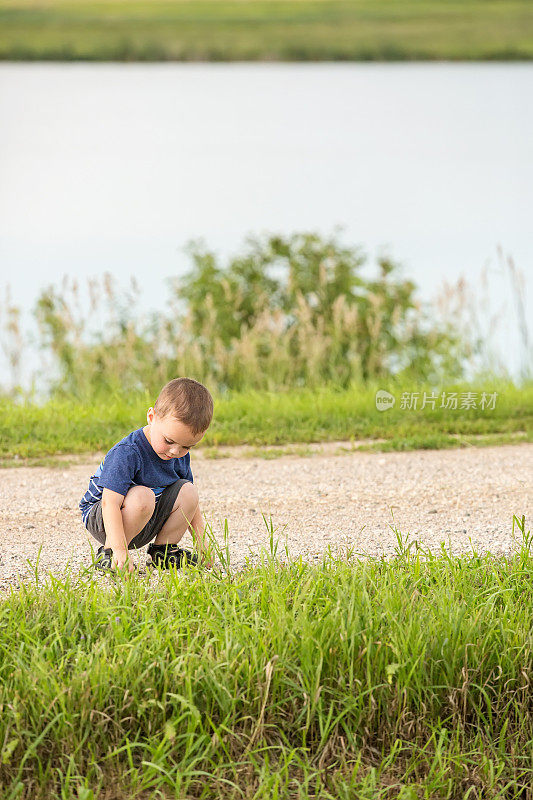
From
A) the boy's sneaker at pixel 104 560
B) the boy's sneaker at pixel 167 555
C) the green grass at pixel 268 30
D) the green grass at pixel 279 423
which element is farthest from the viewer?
the green grass at pixel 268 30

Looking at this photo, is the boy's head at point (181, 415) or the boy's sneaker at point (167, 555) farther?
the boy's sneaker at point (167, 555)

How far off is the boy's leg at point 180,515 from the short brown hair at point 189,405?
37cm

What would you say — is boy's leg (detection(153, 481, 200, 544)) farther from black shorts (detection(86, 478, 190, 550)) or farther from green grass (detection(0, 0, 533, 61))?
green grass (detection(0, 0, 533, 61))

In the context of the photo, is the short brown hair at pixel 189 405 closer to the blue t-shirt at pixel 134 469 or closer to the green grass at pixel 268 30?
the blue t-shirt at pixel 134 469

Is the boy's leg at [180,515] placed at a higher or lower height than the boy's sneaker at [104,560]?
higher

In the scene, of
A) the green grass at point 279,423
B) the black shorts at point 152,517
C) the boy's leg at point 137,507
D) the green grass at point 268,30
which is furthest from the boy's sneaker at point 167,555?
the green grass at point 268,30

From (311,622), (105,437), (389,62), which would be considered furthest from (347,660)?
(389,62)

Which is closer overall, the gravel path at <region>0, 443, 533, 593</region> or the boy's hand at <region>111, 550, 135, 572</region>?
the boy's hand at <region>111, 550, 135, 572</region>

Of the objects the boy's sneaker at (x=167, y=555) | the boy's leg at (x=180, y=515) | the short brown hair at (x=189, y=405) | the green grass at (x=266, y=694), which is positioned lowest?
the green grass at (x=266, y=694)

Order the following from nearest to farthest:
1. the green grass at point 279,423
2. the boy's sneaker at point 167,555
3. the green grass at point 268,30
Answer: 1. the boy's sneaker at point 167,555
2. the green grass at point 279,423
3. the green grass at point 268,30

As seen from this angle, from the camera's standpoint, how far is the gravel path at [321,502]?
14.4 ft

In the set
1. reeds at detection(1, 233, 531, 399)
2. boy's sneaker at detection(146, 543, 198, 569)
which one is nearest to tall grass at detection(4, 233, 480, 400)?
reeds at detection(1, 233, 531, 399)

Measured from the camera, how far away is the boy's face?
3.57 m

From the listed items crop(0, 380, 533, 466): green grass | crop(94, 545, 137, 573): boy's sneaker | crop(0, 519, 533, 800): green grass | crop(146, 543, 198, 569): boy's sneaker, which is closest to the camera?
crop(0, 519, 533, 800): green grass
